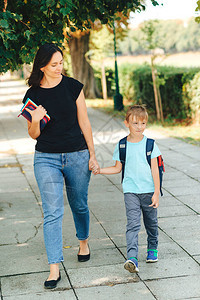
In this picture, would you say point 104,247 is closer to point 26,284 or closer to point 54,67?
point 26,284

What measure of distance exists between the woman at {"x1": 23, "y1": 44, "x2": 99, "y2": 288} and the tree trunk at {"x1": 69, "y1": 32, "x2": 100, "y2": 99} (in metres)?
20.6

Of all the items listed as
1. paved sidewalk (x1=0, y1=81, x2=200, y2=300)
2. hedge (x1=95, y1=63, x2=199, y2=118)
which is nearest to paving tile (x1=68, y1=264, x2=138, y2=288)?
paved sidewalk (x1=0, y1=81, x2=200, y2=300)

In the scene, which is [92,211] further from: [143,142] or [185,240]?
[143,142]

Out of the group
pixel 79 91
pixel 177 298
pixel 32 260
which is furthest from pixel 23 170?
pixel 177 298

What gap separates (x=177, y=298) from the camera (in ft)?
11.1

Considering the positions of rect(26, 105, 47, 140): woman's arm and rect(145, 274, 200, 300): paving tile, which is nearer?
rect(145, 274, 200, 300): paving tile

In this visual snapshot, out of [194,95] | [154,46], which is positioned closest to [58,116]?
[194,95]

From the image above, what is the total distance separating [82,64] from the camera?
81.4 ft

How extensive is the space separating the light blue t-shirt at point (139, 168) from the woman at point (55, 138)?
0.38m

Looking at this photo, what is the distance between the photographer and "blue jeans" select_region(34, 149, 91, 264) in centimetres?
369

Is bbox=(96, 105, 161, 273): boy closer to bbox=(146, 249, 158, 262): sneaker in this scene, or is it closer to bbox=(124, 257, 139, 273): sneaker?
bbox=(124, 257, 139, 273): sneaker

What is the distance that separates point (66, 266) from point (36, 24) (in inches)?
111

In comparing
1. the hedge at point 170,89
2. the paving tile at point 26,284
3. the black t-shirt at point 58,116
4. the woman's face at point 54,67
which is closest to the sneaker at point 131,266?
the paving tile at point 26,284

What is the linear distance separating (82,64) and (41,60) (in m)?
21.5
